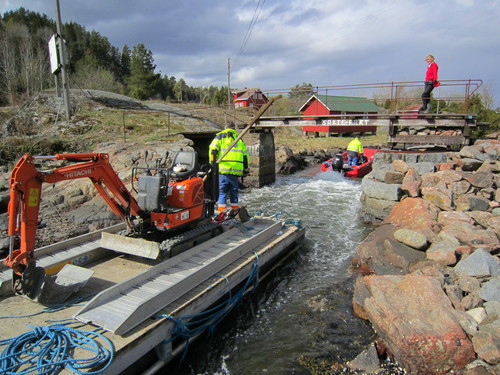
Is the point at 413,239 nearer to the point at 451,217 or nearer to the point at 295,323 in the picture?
the point at 451,217

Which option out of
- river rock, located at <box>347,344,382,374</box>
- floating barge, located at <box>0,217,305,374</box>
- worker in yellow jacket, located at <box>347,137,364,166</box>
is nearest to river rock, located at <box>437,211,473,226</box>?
floating barge, located at <box>0,217,305,374</box>

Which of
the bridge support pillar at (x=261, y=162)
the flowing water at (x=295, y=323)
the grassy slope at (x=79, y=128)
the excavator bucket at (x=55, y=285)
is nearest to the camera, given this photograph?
the excavator bucket at (x=55, y=285)

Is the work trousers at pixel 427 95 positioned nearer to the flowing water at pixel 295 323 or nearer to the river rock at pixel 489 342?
the flowing water at pixel 295 323

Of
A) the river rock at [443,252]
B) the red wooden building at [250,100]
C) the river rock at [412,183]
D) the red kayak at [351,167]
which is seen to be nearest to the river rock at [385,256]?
the river rock at [443,252]

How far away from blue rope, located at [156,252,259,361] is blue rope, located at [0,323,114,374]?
831 millimetres

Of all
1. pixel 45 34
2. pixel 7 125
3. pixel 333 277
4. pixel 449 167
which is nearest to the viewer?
pixel 333 277

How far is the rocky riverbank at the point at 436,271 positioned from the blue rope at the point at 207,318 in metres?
1.76

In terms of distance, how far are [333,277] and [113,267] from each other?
406cm

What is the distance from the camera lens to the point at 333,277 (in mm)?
6816

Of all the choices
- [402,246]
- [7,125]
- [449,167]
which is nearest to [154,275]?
[402,246]

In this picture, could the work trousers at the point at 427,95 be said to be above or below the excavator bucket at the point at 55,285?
above

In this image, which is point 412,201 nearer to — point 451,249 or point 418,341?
point 451,249

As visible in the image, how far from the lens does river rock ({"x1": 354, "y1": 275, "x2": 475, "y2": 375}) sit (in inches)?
162

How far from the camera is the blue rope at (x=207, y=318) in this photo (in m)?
4.18
